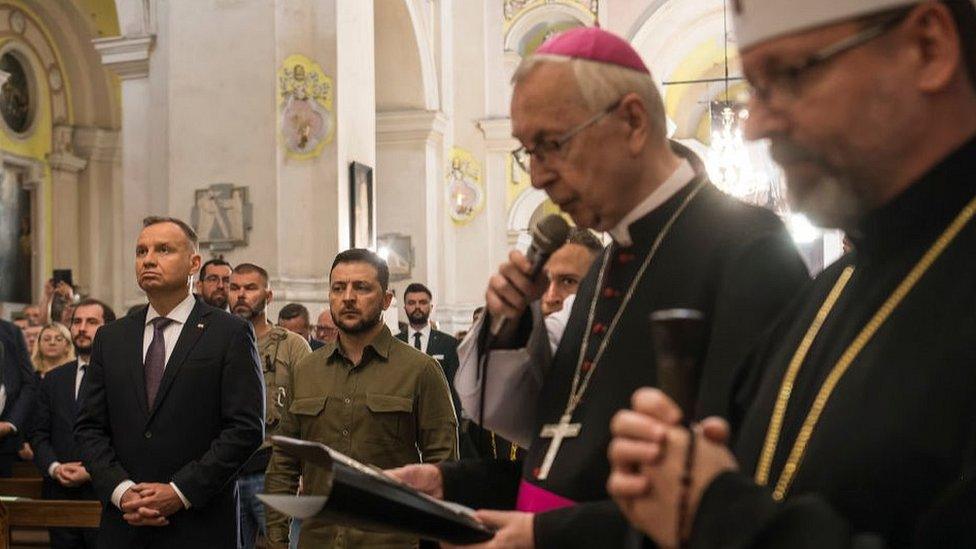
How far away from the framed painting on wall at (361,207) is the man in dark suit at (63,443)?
674 cm

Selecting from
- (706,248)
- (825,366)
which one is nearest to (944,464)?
(825,366)

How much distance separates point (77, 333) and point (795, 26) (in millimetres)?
6460

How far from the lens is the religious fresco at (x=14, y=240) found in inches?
760

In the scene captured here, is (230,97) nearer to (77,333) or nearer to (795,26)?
(77,333)

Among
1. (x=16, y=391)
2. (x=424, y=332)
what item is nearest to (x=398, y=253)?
(x=424, y=332)

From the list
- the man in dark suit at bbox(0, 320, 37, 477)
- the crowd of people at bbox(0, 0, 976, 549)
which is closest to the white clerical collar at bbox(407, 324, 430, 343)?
the man in dark suit at bbox(0, 320, 37, 477)

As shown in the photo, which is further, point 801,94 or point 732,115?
point 732,115

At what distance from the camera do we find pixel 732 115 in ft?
63.0

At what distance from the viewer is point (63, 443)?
276 inches

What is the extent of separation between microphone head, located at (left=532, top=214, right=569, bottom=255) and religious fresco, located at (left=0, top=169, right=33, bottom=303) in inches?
712

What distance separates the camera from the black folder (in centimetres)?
200

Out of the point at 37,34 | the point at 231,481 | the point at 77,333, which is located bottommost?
the point at 231,481

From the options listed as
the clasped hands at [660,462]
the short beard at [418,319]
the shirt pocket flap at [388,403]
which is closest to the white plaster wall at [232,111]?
the short beard at [418,319]

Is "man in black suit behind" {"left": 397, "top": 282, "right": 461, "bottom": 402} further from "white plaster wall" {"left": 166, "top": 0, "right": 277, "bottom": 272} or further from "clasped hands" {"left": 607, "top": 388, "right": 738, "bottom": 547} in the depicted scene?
"clasped hands" {"left": 607, "top": 388, "right": 738, "bottom": 547}
